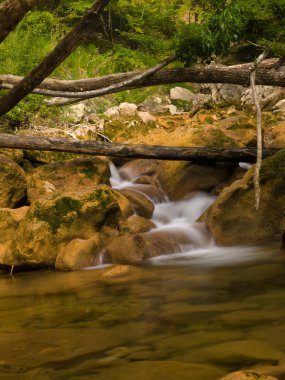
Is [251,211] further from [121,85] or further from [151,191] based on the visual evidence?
[121,85]

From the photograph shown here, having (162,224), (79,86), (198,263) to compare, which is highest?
(79,86)

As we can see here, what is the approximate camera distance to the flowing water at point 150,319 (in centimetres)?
306

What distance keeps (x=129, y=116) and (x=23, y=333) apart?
1061 cm

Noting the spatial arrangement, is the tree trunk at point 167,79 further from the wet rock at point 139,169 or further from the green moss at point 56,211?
the wet rock at point 139,169

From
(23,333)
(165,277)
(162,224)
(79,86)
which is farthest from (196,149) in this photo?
(23,333)

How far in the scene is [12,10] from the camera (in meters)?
3.22

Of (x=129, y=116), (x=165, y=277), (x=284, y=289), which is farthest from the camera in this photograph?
(x=129, y=116)

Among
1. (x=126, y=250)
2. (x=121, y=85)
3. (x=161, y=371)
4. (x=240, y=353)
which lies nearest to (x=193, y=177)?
(x=121, y=85)

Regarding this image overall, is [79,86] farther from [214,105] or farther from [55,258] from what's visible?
[214,105]

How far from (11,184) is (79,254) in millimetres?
2411

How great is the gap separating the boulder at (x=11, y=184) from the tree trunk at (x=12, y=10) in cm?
524

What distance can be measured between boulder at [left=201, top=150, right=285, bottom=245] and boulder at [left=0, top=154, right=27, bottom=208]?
11.0ft

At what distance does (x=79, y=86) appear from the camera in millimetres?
7797

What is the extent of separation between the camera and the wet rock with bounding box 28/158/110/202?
8562mm
